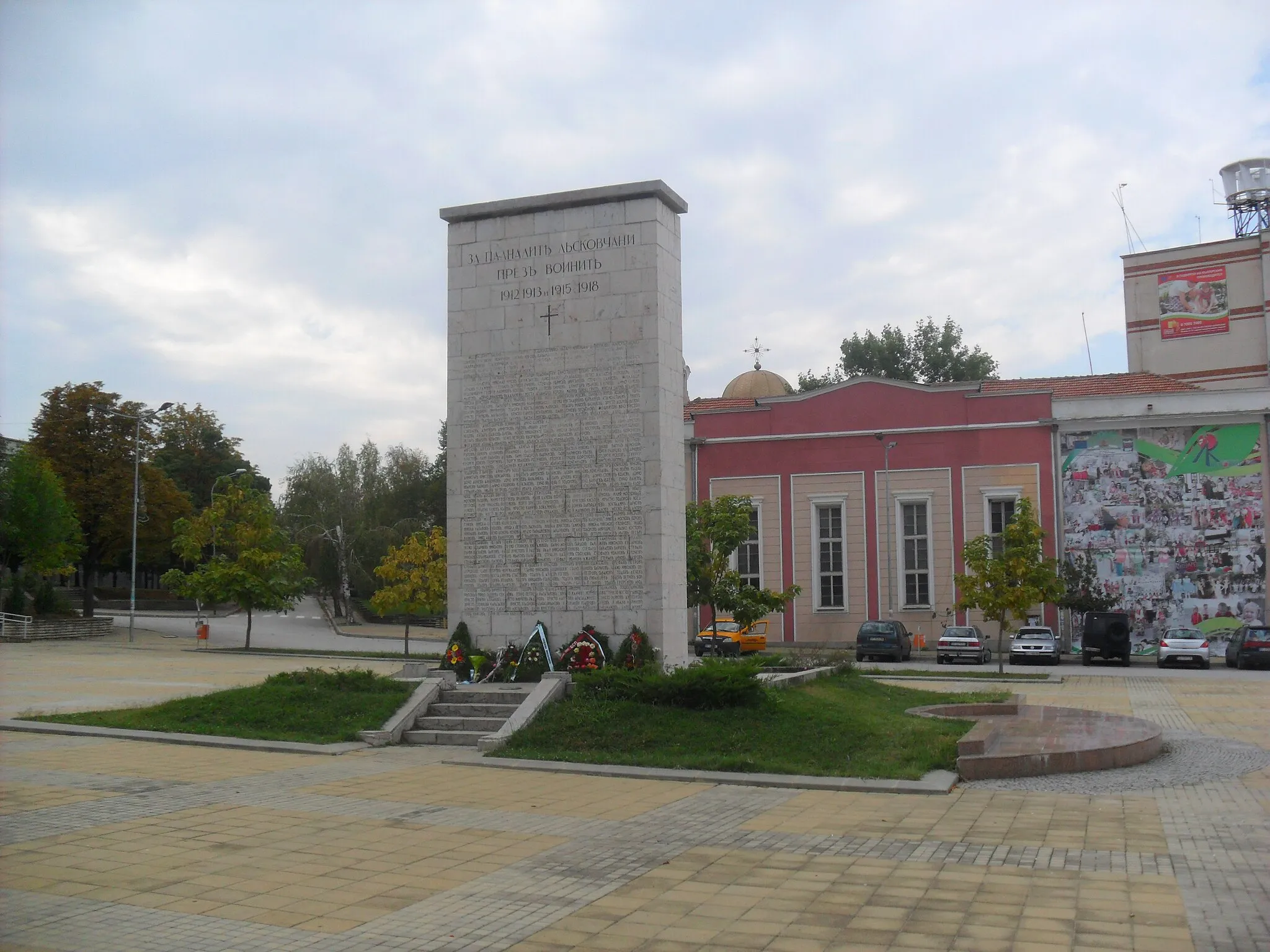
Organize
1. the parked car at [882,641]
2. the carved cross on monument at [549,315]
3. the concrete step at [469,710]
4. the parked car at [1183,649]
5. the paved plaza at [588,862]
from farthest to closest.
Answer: the parked car at [882,641]
the parked car at [1183,649]
the carved cross on monument at [549,315]
the concrete step at [469,710]
the paved plaza at [588,862]

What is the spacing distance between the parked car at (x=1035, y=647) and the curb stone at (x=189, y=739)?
30.2 meters

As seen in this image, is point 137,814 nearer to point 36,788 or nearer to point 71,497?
point 36,788

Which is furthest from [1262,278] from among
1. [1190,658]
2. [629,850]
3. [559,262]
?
[629,850]

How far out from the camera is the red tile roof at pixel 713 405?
167 ft

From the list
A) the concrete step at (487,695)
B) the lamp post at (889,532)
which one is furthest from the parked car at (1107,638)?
the concrete step at (487,695)

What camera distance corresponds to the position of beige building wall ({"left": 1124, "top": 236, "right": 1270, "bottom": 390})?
2052 inches

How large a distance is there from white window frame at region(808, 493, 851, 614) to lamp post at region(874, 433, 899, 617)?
5.39ft

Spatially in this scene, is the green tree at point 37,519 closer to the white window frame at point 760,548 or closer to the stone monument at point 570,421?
the white window frame at point 760,548

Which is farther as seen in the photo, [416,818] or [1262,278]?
[1262,278]

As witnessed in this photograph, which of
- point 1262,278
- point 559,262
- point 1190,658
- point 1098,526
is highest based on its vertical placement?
point 1262,278

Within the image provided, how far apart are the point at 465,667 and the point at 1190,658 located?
96.0 feet

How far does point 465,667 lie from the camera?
18109mm

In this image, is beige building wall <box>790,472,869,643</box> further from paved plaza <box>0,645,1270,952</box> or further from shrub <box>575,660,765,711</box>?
paved plaza <box>0,645,1270,952</box>

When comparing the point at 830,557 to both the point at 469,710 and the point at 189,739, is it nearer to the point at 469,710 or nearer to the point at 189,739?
the point at 469,710
